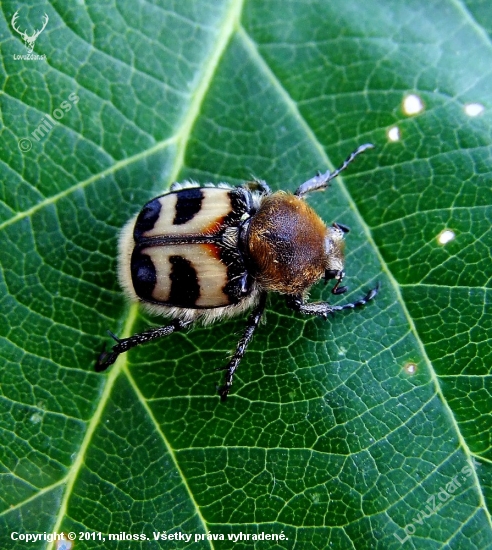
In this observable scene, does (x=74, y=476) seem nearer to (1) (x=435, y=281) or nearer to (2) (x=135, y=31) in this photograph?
(1) (x=435, y=281)

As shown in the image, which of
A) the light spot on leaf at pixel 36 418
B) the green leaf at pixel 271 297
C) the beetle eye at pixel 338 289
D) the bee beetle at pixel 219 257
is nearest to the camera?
the green leaf at pixel 271 297

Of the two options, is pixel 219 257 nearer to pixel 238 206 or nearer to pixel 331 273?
pixel 238 206

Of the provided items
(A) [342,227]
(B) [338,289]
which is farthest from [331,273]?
(A) [342,227]

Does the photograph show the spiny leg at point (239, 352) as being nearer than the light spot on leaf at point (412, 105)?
Yes

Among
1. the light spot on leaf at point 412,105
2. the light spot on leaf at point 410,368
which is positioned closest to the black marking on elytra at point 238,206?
the light spot on leaf at point 412,105

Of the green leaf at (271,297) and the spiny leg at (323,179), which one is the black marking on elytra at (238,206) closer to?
the green leaf at (271,297)

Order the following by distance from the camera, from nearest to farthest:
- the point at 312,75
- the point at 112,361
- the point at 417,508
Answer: the point at 417,508 → the point at 112,361 → the point at 312,75

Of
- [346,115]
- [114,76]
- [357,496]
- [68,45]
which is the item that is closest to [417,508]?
[357,496]
